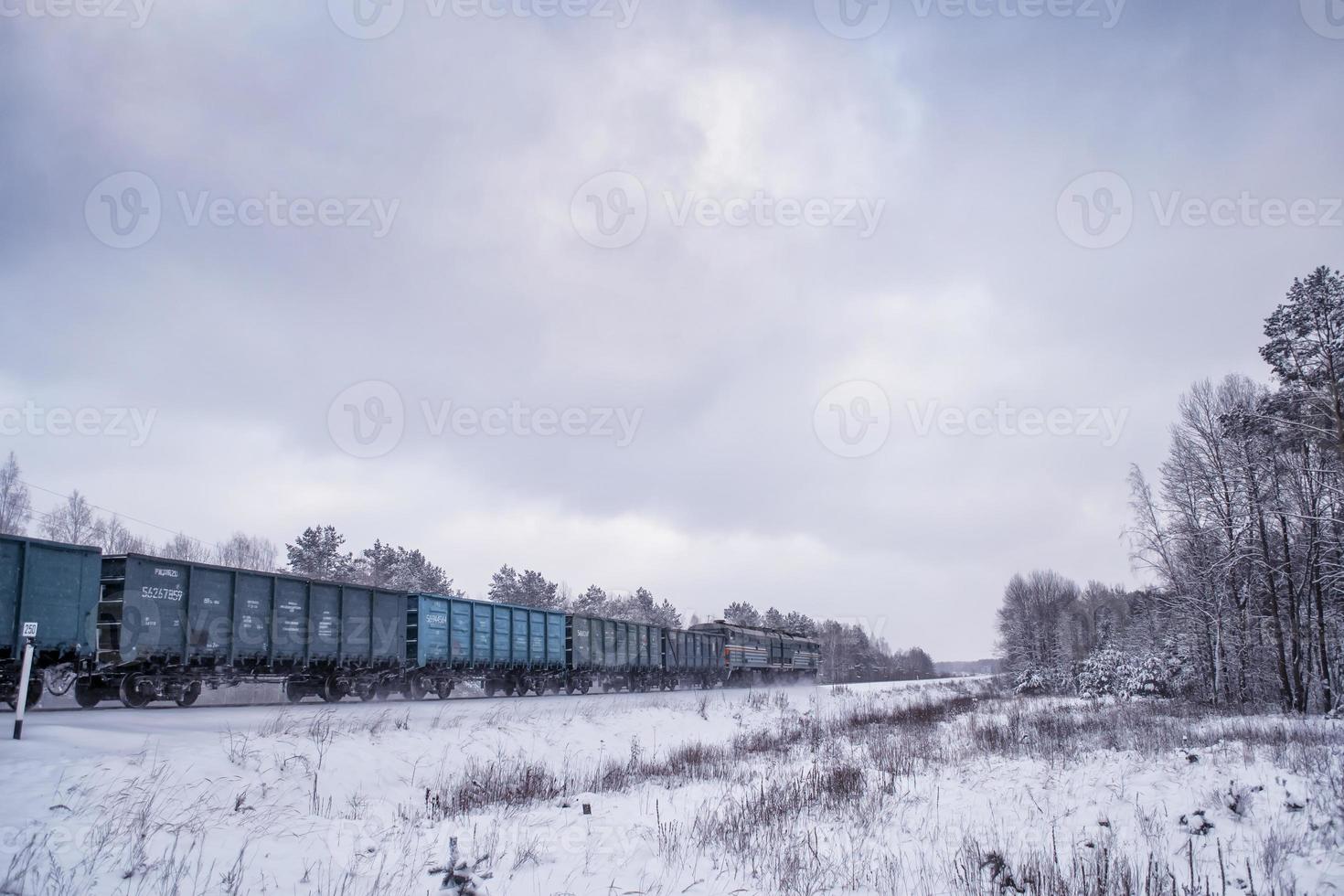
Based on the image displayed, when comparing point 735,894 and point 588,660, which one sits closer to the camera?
point 735,894

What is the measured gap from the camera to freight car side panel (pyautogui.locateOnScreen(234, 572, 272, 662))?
17.0m

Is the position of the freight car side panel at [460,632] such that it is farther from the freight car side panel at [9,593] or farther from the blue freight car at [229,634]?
the freight car side panel at [9,593]

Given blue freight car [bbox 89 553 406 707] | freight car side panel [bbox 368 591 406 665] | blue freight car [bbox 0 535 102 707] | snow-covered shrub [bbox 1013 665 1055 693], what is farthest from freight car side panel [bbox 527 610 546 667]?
snow-covered shrub [bbox 1013 665 1055 693]

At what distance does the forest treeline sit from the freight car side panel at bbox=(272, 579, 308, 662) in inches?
993

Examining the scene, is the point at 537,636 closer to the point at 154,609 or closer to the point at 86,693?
the point at 154,609

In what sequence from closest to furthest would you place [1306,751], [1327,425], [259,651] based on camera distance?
[1306,751], [259,651], [1327,425]

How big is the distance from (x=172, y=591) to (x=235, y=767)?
681 cm

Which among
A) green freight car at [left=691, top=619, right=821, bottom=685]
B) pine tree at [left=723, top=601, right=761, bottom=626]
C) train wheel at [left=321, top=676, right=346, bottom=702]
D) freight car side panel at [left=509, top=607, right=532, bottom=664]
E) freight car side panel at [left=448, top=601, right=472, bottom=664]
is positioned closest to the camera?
train wheel at [left=321, top=676, right=346, bottom=702]

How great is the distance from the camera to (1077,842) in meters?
8.69

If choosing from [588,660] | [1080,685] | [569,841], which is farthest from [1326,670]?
[569,841]

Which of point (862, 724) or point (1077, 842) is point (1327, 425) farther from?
point (1077, 842)

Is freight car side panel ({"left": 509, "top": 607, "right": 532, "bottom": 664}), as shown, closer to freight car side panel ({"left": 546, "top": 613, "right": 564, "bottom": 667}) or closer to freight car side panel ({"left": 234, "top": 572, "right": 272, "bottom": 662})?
freight car side panel ({"left": 546, "top": 613, "right": 564, "bottom": 667})

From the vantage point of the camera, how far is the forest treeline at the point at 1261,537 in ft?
71.5

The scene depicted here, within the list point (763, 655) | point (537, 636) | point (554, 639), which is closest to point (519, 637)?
point (537, 636)
